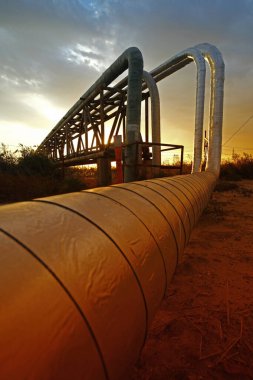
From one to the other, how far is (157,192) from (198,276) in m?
1.63

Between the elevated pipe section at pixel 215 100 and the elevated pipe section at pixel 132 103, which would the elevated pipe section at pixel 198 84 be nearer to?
the elevated pipe section at pixel 215 100

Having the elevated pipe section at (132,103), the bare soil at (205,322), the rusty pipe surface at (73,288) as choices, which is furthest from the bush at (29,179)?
the rusty pipe surface at (73,288)

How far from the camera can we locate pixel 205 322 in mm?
2691

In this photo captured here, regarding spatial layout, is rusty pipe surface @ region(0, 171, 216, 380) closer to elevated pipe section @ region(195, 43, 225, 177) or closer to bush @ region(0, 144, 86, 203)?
bush @ region(0, 144, 86, 203)

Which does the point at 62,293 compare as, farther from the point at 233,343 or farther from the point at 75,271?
the point at 233,343

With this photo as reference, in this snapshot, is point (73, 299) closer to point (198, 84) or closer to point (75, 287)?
point (75, 287)

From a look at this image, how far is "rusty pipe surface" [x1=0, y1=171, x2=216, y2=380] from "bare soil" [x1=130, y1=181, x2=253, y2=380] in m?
0.81

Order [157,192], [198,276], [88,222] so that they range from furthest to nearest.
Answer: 1. [198,276]
2. [157,192]
3. [88,222]

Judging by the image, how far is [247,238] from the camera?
5.47 m

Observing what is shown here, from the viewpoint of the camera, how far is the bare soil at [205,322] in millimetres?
2113

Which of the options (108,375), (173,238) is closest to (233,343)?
(173,238)

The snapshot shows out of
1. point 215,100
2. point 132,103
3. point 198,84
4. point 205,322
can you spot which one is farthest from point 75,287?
point 198,84

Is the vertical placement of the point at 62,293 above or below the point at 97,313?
above

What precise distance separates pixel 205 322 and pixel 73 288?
84.6 inches
